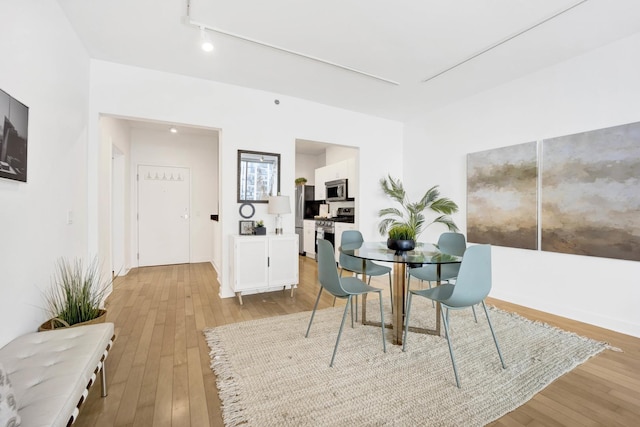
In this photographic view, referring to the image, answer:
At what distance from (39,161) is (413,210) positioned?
448 centimetres

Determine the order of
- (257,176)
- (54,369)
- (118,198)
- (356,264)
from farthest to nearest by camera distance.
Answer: (118,198) → (257,176) → (356,264) → (54,369)

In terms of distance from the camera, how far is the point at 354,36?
104 inches

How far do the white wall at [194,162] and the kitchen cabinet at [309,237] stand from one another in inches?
84.8

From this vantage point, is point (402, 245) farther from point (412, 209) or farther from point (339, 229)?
A: point (339, 229)

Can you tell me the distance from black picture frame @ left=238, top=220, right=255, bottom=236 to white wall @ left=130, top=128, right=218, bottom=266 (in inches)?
101

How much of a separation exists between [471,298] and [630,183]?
6.88 feet

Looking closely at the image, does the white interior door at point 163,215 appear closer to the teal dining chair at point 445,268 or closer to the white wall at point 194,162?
the white wall at point 194,162

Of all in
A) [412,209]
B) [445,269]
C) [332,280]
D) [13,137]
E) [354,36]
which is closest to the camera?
[13,137]

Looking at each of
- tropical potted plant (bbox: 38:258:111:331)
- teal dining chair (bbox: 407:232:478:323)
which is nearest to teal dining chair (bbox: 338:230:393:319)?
teal dining chair (bbox: 407:232:478:323)

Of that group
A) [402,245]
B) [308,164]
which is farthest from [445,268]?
[308,164]

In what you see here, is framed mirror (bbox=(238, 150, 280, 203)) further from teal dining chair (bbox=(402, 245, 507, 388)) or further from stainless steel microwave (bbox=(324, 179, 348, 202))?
teal dining chair (bbox=(402, 245, 507, 388))

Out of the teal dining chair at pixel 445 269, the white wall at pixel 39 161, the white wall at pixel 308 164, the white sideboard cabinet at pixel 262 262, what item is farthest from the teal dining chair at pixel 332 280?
the white wall at pixel 308 164

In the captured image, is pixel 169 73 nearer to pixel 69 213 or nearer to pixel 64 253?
pixel 69 213

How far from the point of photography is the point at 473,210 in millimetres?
3934
